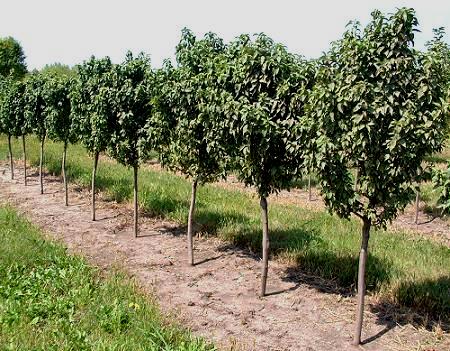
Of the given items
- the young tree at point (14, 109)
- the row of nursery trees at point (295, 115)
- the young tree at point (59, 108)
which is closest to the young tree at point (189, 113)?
the row of nursery trees at point (295, 115)

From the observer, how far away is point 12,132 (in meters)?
21.9

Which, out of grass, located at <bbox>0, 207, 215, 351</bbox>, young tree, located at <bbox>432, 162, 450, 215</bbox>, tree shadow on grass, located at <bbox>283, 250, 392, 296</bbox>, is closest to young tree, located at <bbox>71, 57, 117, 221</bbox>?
grass, located at <bbox>0, 207, 215, 351</bbox>

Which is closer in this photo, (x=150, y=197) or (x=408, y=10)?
(x=408, y=10)

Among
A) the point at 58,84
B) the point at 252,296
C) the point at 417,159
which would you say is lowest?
the point at 252,296

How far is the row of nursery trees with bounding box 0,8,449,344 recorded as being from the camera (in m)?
6.62

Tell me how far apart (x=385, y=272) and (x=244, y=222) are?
16.2 feet

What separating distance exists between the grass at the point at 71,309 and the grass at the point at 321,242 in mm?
4119

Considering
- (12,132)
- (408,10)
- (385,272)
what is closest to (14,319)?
(385,272)

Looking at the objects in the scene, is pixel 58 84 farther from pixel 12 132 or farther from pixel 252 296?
pixel 252 296

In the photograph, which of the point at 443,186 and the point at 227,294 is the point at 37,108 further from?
the point at 443,186

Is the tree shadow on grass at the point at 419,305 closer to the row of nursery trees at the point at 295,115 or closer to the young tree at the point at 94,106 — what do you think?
the row of nursery trees at the point at 295,115

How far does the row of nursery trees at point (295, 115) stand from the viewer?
6625mm

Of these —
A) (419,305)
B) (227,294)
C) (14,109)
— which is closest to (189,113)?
(227,294)

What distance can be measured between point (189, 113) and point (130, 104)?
2837mm
